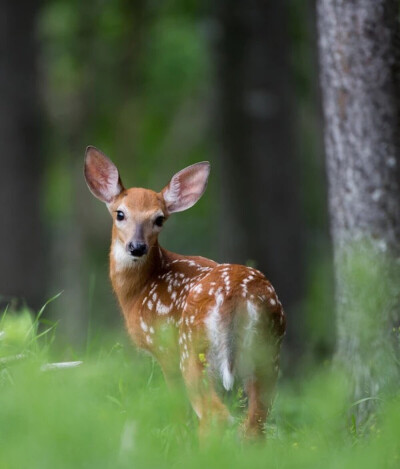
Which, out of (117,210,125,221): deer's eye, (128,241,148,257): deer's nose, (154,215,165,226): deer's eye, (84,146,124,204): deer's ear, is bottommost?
(128,241,148,257): deer's nose

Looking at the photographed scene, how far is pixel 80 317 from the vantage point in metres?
20.2

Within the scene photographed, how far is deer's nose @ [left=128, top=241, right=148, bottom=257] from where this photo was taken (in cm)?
654

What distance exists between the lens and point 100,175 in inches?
279

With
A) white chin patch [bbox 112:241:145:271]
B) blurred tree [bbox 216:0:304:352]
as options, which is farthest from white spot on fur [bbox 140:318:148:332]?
blurred tree [bbox 216:0:304:352]

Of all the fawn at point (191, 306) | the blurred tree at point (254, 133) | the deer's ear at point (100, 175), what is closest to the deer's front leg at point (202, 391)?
the fawn at point (191, 306)

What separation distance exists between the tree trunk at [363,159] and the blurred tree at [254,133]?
5.63m

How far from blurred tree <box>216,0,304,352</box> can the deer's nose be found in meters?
6.29

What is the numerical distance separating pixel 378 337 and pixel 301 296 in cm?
662

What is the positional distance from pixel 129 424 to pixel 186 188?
261 cm

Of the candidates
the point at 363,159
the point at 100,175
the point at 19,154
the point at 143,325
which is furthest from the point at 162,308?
the point at 19,154

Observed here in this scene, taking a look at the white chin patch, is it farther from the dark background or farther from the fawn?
the dark background

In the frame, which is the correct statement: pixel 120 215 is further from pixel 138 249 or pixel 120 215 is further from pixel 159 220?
pixel 138 249

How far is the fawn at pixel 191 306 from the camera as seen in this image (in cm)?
561

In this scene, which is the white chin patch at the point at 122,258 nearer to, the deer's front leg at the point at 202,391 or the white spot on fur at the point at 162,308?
the white spot on fur at the point at 162,308
